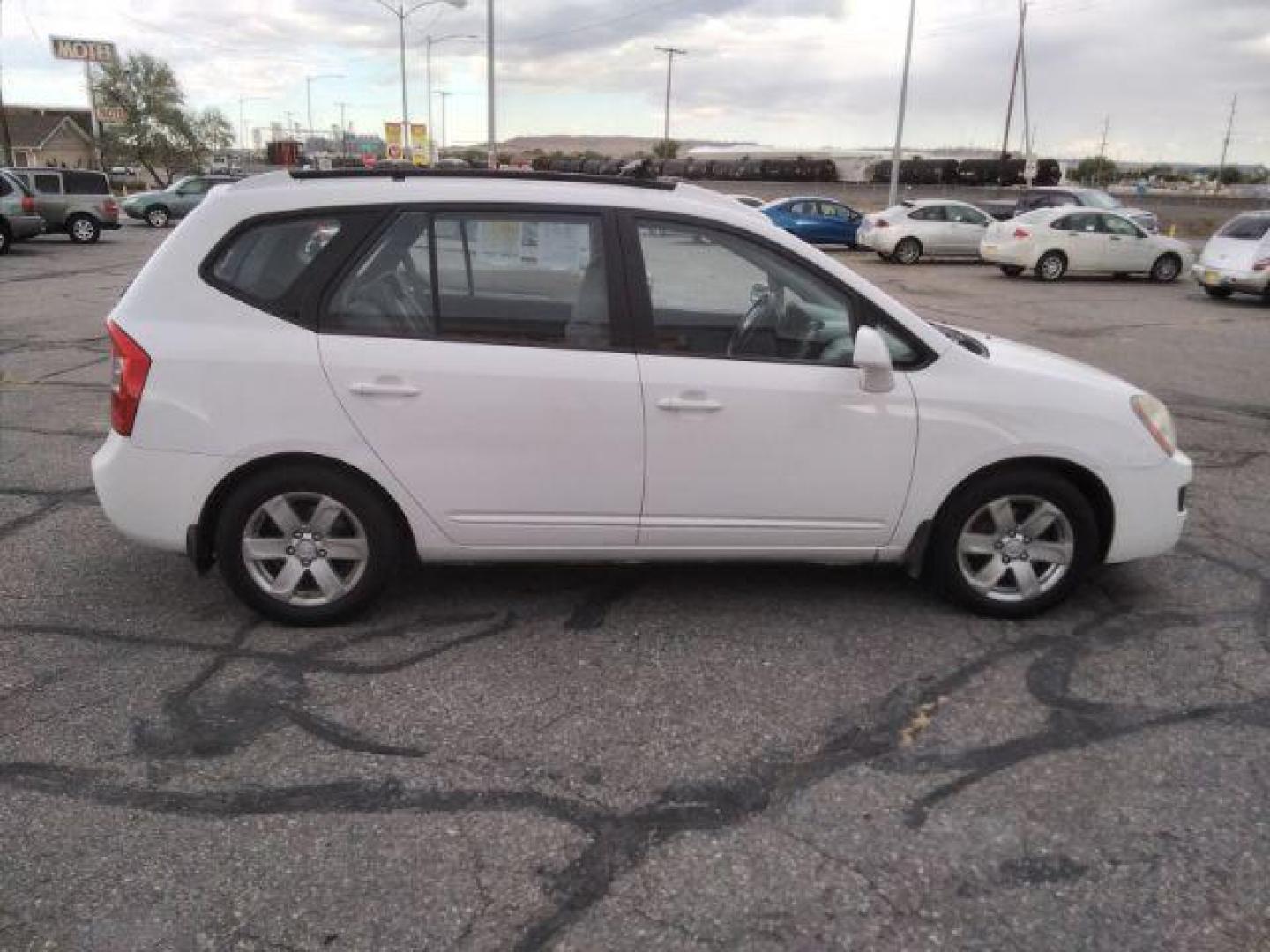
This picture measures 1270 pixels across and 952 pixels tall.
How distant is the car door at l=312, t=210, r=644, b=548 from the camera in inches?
149

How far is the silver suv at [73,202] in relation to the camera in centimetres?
2462

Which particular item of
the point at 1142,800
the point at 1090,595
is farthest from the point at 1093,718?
the point at 1090,595

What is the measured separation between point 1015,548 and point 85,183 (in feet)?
90.3

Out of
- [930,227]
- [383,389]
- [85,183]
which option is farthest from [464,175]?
[85,183]

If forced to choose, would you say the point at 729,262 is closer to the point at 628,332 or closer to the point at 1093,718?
the point at 628,332

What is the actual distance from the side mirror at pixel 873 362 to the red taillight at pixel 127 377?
8.79ft

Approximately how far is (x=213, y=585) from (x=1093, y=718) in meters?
3.64

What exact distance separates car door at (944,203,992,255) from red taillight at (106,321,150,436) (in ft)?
81.1

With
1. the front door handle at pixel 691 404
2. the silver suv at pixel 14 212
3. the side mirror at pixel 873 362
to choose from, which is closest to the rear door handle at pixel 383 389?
the front door handle at pixel 691 404

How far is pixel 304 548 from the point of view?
13.0 ft

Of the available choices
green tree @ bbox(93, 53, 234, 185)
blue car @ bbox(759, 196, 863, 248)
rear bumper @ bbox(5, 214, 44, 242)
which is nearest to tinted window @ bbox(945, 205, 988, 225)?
blue car @ bbox(759, 196, 863, 248)

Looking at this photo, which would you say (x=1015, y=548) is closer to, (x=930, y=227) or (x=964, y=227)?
(x=930, y=227)

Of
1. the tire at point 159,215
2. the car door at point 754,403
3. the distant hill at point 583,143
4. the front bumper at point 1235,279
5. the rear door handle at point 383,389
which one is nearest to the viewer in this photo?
the rear door handle at point 383,389

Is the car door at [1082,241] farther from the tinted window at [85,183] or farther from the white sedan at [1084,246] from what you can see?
the tinted window at [85,183]
